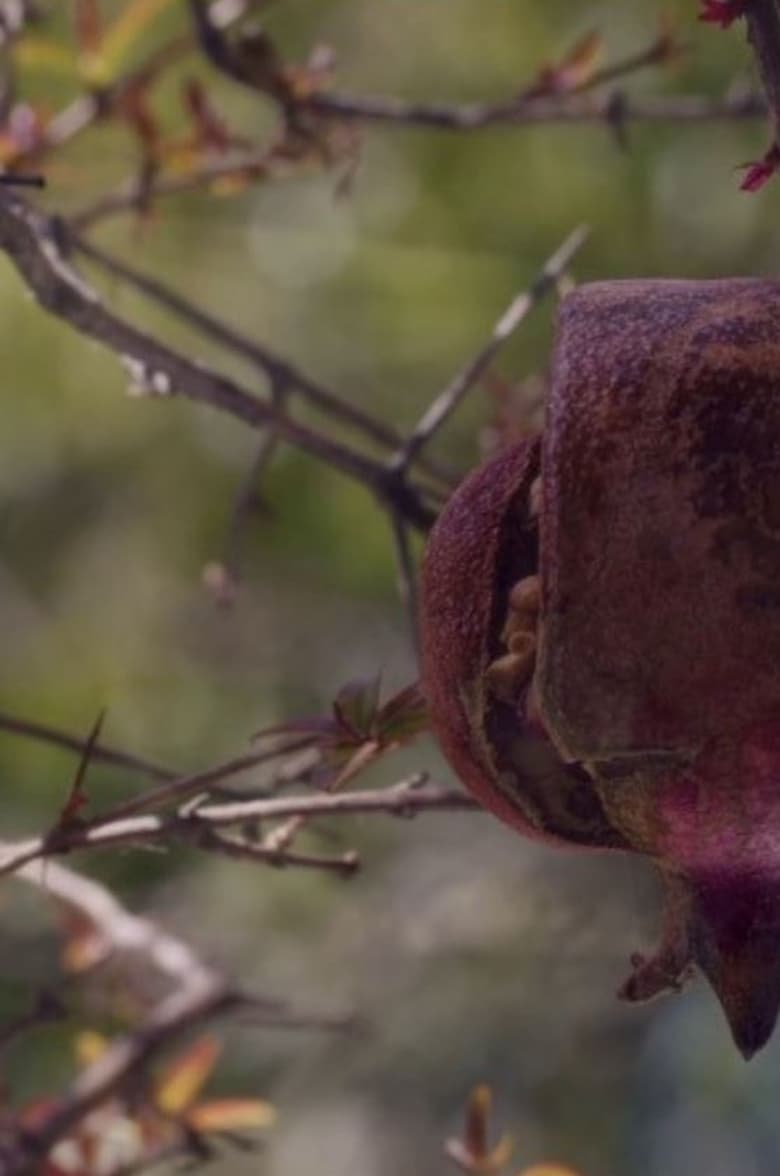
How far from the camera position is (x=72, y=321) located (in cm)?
174

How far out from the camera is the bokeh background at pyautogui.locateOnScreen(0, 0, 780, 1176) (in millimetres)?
4020

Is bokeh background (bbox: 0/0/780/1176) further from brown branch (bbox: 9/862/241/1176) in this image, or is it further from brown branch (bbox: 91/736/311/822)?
brown branch (bbox: 91/736/311/822)

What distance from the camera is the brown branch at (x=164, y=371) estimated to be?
1723 mm

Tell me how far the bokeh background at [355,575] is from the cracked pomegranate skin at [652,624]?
104 inches

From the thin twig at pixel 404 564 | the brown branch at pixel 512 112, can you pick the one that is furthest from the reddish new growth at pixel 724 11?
the brown branch at pixel 512 112

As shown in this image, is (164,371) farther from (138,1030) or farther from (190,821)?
(138,1030)

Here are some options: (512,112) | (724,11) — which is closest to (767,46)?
(724,11)

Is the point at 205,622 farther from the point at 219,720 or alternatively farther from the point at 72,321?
the point at 72,321

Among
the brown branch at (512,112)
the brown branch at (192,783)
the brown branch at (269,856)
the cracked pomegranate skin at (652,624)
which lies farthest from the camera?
the brown branch at (512,112)

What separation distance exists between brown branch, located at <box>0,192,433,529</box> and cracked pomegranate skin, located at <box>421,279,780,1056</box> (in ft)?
1.90

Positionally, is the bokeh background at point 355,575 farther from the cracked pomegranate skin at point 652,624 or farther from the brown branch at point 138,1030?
the cracked pomegranate skin at point 652,624

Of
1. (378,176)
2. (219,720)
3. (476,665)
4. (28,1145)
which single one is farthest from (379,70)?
(476,665)

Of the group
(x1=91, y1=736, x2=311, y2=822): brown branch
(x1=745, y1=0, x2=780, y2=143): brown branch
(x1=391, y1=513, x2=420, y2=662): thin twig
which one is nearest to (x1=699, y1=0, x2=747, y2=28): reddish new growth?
(x1=745, y1=0, x2=780, y2=143): brown branch

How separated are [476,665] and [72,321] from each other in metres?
0.65
